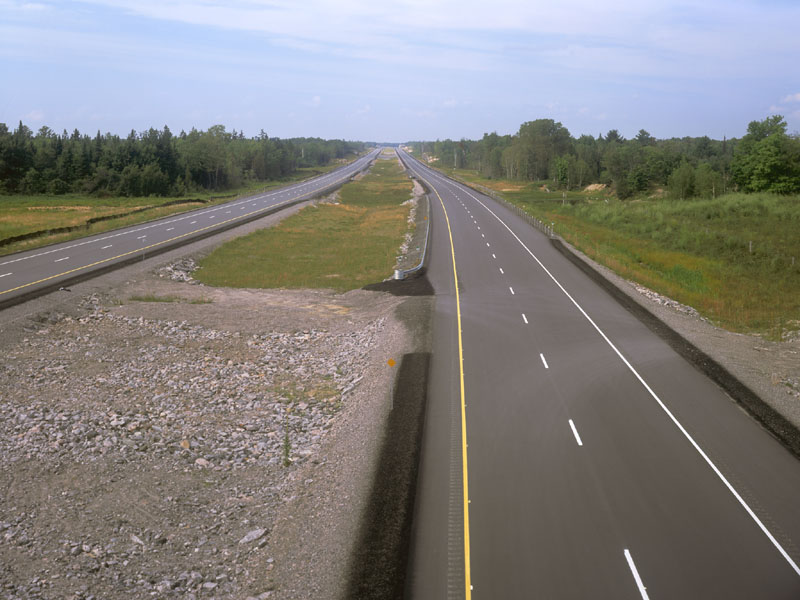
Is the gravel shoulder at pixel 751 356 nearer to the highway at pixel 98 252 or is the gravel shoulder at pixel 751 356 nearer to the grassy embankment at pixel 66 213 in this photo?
the highway at pixel 98 252

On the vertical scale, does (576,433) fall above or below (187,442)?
above

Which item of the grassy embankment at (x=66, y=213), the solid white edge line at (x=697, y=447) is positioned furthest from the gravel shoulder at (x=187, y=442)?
the grassy embankment at (x=66, y=213)

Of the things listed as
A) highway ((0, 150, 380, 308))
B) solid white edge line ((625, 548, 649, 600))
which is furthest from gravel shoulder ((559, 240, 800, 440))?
highway ((0, 150, 380, 308))

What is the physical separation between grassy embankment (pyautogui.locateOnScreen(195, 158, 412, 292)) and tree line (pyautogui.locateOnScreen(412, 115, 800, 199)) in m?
60.5

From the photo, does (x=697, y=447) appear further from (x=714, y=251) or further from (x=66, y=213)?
(x=66, y=213)

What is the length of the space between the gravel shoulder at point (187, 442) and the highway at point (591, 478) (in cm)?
218

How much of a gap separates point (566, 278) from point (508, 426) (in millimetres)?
23165

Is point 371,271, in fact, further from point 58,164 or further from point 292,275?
point 58,164

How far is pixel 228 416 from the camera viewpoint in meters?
21.2

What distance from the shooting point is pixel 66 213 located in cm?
7769

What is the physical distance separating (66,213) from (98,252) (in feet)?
125

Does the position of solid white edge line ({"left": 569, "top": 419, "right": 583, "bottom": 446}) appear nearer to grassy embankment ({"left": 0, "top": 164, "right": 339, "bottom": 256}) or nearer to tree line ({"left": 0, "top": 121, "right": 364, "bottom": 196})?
grassy embankment ({"left": 0, "top": 164, "right": 339, "bottom": 256})

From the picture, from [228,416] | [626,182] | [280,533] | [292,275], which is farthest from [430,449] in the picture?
[626,182]

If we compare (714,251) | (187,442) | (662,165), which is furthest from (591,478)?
(662,165)
